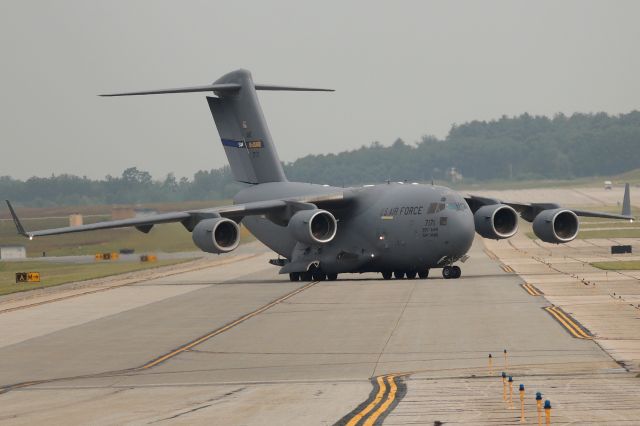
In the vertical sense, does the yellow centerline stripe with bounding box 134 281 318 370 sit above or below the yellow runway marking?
above

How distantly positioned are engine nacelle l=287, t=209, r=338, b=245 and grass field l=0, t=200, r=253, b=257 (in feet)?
121

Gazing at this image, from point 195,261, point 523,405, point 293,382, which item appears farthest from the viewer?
point 195,261

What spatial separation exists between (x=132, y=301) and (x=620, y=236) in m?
59.1

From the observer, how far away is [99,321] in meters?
37.2

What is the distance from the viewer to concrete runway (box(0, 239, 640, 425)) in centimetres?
1969

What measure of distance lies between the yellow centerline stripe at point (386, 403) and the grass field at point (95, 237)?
6475 centimetres

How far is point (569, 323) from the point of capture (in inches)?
1257

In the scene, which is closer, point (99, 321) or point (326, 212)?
point (99, 321)

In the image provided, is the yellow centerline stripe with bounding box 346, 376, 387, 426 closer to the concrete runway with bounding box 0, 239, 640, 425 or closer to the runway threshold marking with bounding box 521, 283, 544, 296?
the concrete runway with bounding box 0, 239, 640, 425

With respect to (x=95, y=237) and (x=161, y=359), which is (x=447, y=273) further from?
(x=95, y=237)

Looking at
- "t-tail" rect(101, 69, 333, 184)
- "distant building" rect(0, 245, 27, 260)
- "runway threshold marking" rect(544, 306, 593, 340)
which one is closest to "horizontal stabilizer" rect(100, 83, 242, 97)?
"t-tail" rect(101, 69, 333, 184)

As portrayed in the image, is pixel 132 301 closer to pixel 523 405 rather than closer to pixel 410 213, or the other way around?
pixel 410 213

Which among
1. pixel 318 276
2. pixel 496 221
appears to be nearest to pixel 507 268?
pixel 496 221

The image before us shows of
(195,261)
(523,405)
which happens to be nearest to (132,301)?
(523,405)
